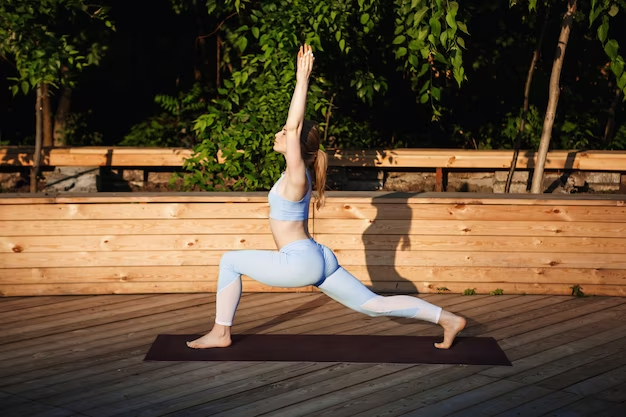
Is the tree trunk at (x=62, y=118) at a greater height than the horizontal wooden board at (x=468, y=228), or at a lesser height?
greater

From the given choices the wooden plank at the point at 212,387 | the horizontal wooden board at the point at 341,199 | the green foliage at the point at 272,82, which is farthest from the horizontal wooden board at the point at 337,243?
the wooden plank at the point at 212,387

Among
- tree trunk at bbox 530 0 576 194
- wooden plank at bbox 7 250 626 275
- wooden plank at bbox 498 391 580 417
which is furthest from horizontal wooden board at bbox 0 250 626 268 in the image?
wooden plank at bbox 498 391 580 417

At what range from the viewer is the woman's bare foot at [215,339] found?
603 cm

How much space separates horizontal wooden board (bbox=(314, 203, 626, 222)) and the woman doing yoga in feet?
5.57

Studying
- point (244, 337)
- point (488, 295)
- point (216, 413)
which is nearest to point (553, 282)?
point (488, 295)

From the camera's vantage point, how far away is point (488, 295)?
7730 mm

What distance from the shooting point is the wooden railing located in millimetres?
9445

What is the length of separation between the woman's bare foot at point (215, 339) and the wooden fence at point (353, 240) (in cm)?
165

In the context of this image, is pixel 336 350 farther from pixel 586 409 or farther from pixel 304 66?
pixel 304 66

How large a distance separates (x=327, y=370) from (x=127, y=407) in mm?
1263

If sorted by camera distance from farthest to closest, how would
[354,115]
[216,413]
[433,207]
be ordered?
[354,115], [433,207], [216,413]

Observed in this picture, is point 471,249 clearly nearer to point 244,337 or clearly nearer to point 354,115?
point 244,337

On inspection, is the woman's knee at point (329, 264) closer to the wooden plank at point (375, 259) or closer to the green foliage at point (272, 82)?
the wooden plank at point (375, 259)

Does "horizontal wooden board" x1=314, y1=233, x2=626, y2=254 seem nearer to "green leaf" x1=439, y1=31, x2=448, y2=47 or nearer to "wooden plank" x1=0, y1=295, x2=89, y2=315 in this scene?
"green leaf" x1=439, y1=31, x2=448, y2=47
